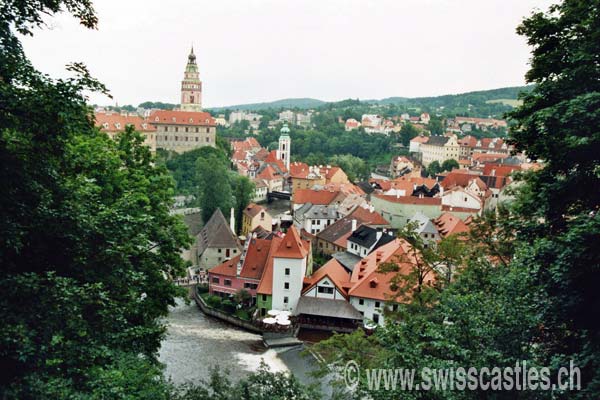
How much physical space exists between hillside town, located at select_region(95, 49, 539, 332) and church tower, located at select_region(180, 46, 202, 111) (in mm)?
175

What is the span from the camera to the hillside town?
27.1 m

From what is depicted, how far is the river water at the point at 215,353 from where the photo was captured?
2109 centimetres

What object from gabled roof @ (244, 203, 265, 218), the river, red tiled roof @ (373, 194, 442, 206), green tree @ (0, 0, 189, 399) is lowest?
the river

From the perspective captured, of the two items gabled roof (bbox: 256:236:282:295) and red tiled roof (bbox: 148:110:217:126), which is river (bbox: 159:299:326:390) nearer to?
gabled roof (bbox: 256:236:282:295)

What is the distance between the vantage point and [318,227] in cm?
4666

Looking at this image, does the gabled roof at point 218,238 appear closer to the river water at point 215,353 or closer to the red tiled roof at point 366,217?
the river water at point 215,353

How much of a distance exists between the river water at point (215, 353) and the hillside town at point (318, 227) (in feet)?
6.02

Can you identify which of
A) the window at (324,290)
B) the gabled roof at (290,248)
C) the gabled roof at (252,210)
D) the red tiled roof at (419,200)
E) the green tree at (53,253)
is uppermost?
the green tree at (53,253)

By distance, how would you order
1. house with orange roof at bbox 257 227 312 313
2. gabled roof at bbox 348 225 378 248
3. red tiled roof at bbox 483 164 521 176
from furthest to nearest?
red tiled roof at bbox 483 164 521 176
gabled roof at bbox 348 225 378 248
house with orange roof at bbox 257 227 312 313

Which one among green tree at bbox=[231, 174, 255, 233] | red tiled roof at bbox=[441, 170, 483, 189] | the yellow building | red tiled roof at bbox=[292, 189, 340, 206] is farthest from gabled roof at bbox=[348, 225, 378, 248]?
the yellow building

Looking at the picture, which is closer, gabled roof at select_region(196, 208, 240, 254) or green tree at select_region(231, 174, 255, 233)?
gabled roof at select_region(196, 208, 240, 254)

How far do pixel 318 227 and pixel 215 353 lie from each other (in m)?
24.3

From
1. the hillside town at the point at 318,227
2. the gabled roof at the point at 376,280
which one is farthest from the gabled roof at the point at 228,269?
the gabled roof at the point at 376,280

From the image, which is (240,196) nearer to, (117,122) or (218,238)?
(218,238)
